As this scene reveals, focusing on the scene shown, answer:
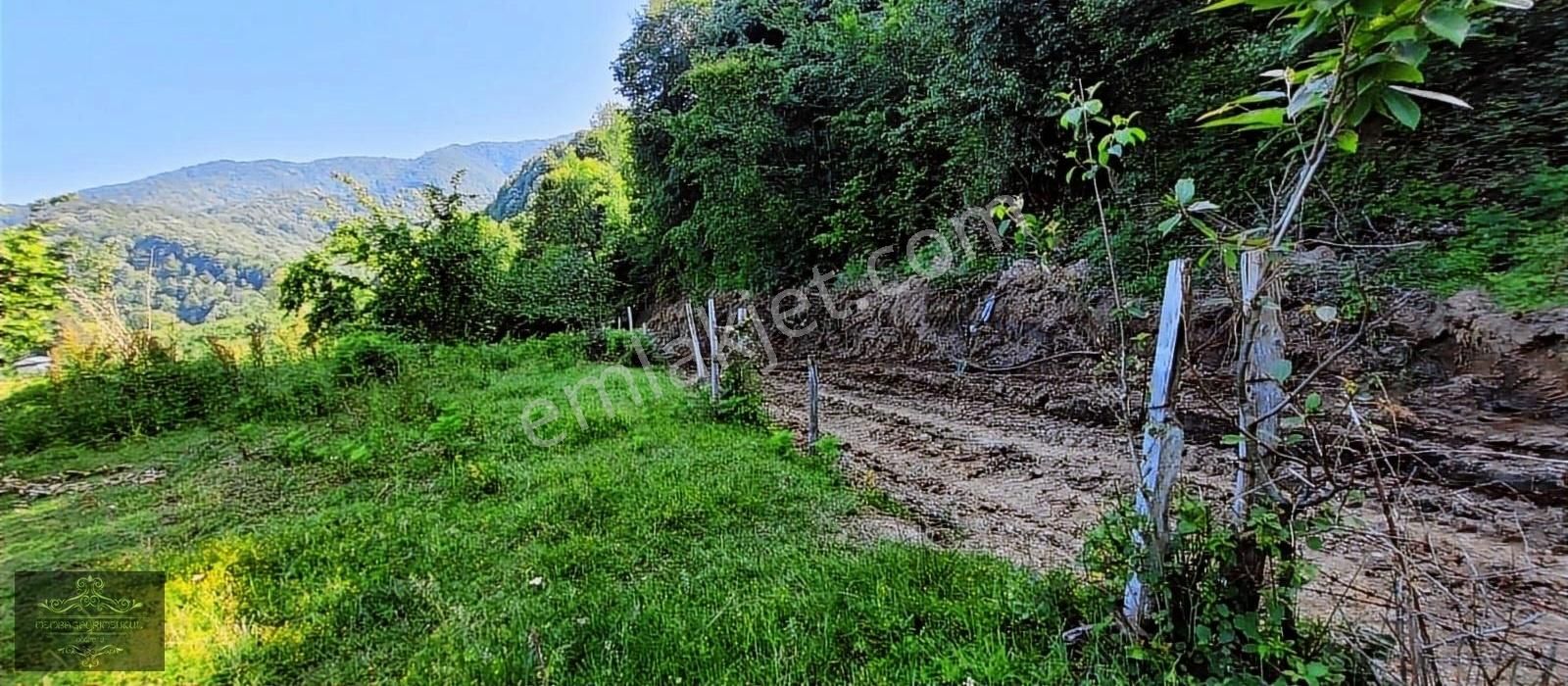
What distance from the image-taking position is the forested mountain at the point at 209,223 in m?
7.75

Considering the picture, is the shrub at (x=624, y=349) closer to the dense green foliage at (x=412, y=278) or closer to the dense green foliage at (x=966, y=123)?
the dense green foliage at (x=412, y=278)

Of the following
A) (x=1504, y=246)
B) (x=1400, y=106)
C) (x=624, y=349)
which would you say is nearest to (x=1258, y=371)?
(x=1400, y=106)

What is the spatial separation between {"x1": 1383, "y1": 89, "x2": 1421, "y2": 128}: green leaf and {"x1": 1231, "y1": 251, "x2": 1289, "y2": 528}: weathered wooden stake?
1.50 ft

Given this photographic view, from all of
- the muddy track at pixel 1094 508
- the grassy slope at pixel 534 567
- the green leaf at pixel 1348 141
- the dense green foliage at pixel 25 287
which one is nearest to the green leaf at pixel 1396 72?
the green leaf at pixel 1348 141

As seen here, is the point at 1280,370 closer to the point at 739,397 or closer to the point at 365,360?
the point at 739,397

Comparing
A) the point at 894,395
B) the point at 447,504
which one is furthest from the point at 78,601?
the point at 894,395

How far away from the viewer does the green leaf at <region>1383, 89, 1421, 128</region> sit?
107 centimetres

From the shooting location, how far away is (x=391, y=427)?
19.5 feet

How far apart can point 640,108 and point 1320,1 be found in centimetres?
1673

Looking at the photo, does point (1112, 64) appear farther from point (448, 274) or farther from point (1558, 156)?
point (448, 274)

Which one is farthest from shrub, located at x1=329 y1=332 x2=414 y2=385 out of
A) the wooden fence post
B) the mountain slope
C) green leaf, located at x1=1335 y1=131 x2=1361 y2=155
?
the mountain slope

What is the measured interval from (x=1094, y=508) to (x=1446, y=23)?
3.28 metres

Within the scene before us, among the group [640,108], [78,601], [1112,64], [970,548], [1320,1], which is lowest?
[970,548]

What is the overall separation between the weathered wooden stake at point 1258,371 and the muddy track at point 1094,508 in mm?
229
